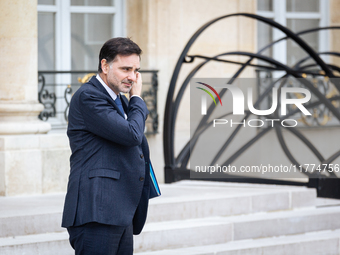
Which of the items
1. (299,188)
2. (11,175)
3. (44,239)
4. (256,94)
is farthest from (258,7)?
(44,239)

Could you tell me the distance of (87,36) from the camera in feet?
25.1

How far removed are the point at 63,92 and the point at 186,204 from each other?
8.59ft

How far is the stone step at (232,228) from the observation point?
4875 millimetres

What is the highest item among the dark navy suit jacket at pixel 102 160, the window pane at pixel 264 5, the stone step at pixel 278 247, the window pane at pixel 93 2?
the window pane at pixel 264 5

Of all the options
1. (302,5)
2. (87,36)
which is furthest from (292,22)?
(87,36)

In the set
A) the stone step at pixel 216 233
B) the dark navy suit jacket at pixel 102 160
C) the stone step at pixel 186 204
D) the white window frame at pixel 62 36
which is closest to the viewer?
the dark navy suit jacket at pixel 102 160

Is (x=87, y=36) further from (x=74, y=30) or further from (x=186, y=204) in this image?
(x=186, y=204)

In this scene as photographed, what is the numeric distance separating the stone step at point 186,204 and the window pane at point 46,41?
2139mm

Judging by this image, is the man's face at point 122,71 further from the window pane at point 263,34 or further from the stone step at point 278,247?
the window pane at point 263,34

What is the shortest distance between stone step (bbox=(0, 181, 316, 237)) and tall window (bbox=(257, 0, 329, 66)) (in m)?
3.46

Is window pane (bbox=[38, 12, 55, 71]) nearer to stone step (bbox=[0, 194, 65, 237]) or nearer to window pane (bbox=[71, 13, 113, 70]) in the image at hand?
window pane (bbox=[71, 13, 113, 70])

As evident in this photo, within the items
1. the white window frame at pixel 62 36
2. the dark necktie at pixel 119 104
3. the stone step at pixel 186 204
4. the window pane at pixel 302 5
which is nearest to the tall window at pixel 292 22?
the window pane at pixel 302 5

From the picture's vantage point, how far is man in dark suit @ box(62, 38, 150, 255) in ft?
8.61

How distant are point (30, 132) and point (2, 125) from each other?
28 centimetres
